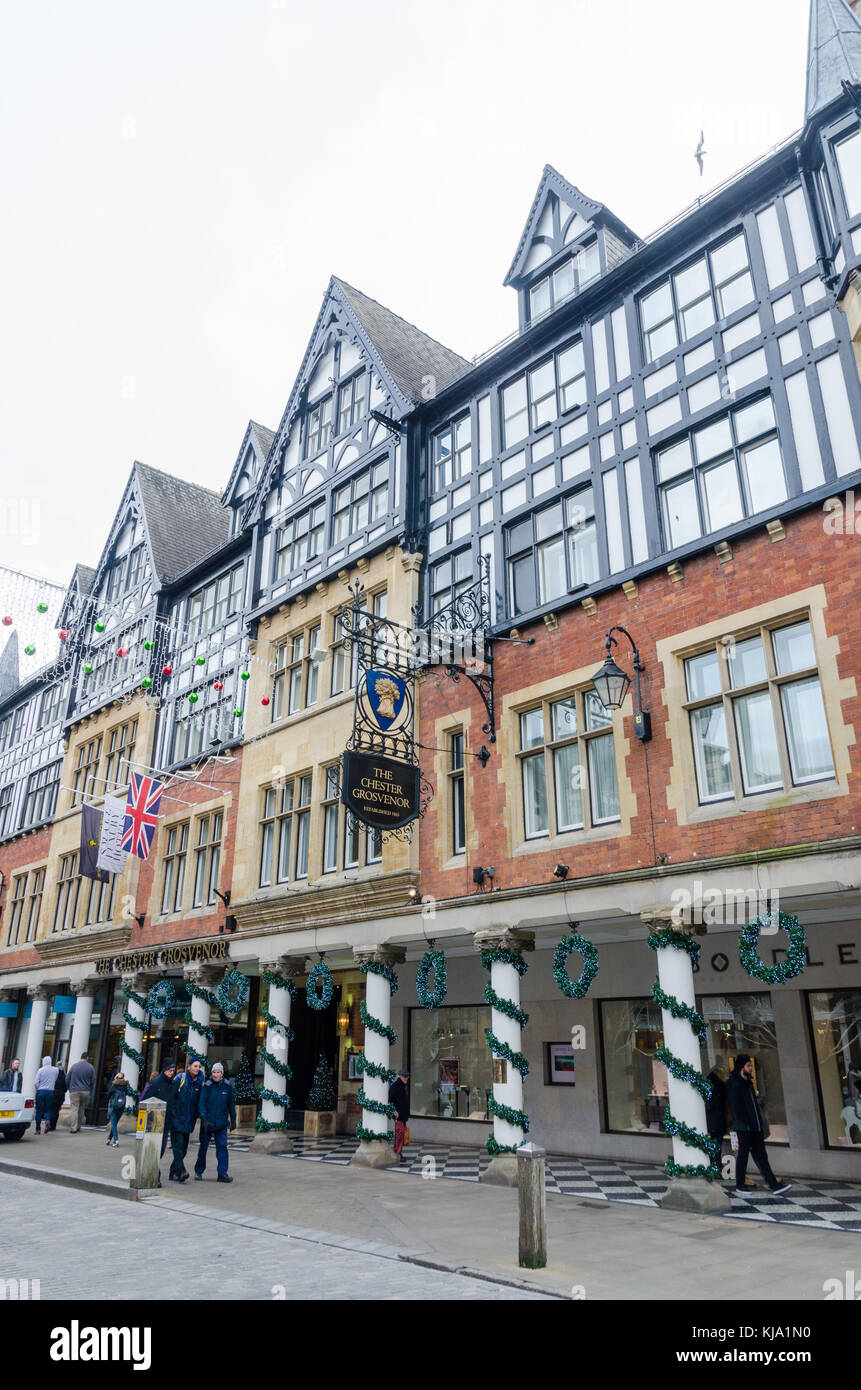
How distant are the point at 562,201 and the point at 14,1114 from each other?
23.6 meters

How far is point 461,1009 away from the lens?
814 inches

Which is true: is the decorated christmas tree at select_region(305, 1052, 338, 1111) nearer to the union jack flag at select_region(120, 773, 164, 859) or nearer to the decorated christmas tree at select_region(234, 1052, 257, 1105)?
the decorated christmas tree at select_region(234, 1052, 257, 1105)

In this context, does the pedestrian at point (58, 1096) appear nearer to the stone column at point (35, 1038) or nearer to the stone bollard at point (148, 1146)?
the stone column at point (35, 1038)

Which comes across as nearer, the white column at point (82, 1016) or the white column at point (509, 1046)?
the white column at point (509, 1046)

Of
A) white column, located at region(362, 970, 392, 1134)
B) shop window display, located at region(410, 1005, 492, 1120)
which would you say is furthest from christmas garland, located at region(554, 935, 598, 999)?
shop window display, located at region(410, 1005, 492, 1120)

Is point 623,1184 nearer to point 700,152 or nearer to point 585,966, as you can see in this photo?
point 585,966

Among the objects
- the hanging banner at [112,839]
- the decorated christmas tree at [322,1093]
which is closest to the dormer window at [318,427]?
the hanging banner at [112,839]

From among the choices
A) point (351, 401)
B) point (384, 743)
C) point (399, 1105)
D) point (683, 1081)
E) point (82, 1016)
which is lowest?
point (399, 1105)

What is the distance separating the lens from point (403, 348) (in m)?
24.2

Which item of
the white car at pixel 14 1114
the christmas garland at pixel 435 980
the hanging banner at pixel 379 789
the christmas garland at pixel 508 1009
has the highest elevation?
the hanging banner at pixel 379 789

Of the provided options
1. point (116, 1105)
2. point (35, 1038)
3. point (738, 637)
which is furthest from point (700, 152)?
→ point (35, 1038)

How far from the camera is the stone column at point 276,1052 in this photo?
19078 mm

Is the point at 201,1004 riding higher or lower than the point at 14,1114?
higher

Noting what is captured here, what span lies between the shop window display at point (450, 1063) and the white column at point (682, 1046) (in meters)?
7.89
